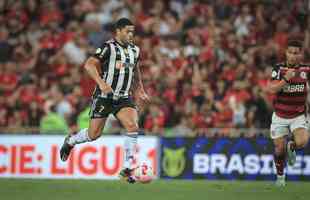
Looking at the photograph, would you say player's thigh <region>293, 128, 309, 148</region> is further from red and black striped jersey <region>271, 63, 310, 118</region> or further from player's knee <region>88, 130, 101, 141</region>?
player's knee <region>88, 130, 101, 141</region>

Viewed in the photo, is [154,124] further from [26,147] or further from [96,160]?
[26,147]

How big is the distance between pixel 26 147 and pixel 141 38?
5.07 meters

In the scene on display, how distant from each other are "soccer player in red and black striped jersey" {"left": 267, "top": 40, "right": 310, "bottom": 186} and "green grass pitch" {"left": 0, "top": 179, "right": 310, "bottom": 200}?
2.20ft

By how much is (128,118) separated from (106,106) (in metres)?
0.45

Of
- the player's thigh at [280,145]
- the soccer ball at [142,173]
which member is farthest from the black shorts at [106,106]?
the player's thigh at [280,145]

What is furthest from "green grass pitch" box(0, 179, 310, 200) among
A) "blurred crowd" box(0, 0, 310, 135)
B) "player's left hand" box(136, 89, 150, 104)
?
"blurred crowd" box(0, 0, 310, 135)

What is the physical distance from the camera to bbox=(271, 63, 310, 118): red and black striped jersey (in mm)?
14352

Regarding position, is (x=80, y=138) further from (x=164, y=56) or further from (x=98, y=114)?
(x=164, y=56)

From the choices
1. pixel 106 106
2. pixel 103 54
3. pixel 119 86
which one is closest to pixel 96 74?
pixel 103 54

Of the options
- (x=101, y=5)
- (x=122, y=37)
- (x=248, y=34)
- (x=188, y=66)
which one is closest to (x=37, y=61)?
(x=101, y=5)

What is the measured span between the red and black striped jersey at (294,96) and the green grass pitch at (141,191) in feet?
4.14

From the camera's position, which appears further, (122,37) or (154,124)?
(154,124)

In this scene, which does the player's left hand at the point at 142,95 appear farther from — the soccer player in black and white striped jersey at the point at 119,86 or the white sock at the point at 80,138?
the white sock at the point at 80,138

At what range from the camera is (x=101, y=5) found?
23891 millimetres
